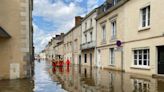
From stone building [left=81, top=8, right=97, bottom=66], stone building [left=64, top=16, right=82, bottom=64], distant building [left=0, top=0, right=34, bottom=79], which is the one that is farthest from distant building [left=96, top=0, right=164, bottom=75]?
stone building [left=64, top=16, right=82, bottom=64]

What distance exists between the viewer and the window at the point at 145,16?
21781 mm

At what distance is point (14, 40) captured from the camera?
1662cm

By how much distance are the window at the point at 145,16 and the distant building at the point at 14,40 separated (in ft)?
30.7

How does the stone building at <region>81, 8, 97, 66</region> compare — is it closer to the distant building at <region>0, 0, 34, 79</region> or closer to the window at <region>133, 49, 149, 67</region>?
the window at <region>133, 49, 149, 67</region>

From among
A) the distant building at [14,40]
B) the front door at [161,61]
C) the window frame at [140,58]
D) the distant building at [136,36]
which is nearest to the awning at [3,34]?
the distant building at [14,40]

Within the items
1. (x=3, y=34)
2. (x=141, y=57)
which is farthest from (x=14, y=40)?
(x=141, y=57)

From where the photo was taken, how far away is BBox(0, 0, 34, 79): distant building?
16422 millimetres

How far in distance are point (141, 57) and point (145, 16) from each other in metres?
3.15

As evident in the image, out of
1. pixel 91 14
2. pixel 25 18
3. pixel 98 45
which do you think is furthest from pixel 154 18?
pixel 91 14

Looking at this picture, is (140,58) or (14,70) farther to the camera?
(140,58)

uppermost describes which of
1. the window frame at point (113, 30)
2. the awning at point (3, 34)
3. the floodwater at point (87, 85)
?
the window frame at point (113, 30)

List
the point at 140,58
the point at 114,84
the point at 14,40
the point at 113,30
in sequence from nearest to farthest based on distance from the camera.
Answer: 1. the point at 114,84
2. the point at 14,40
3. the point at 140,58
4. the point at 113,30

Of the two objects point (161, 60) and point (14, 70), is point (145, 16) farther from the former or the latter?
point (14, 70)

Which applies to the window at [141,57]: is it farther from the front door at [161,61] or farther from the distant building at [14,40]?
the distant building at [14,40]
